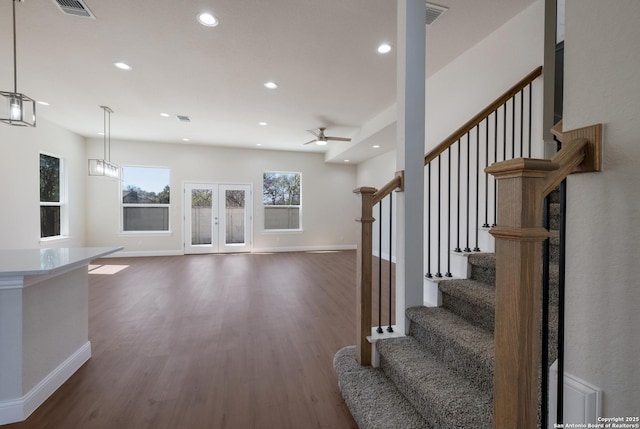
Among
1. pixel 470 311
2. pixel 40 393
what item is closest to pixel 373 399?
pixel 470 311

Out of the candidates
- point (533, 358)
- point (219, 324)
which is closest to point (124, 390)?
point (219, 324)

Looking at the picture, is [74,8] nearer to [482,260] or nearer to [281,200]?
[482,260]

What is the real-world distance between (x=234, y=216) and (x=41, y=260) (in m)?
6.50

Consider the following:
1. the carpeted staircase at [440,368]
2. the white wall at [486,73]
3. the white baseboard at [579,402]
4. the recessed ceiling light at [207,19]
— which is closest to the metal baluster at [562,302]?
the white baseboard at [579,402]

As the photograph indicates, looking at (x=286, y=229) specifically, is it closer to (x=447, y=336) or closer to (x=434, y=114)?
(x=434, y=114)

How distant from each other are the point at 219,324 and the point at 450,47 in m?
4.04

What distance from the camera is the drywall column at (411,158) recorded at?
6.34 feet

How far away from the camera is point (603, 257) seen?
0.84 m

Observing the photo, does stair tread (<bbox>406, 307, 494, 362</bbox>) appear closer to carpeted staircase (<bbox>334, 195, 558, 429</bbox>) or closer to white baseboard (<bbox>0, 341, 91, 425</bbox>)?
carpeted staircase (<bbox>334, 195, 558, 429</bbox>)

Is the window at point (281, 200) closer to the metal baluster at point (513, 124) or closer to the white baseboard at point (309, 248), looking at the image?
the white baseboard at point (309, 248)

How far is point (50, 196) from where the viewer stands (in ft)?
20.1

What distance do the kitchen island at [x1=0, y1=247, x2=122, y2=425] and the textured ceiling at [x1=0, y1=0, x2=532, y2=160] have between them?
229 centimetres

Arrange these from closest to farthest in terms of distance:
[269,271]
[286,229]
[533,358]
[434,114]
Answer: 1. [533,358]
2. [434,114]
3. [269,271]
4. [286,229]

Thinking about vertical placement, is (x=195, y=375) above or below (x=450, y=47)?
Result: below
